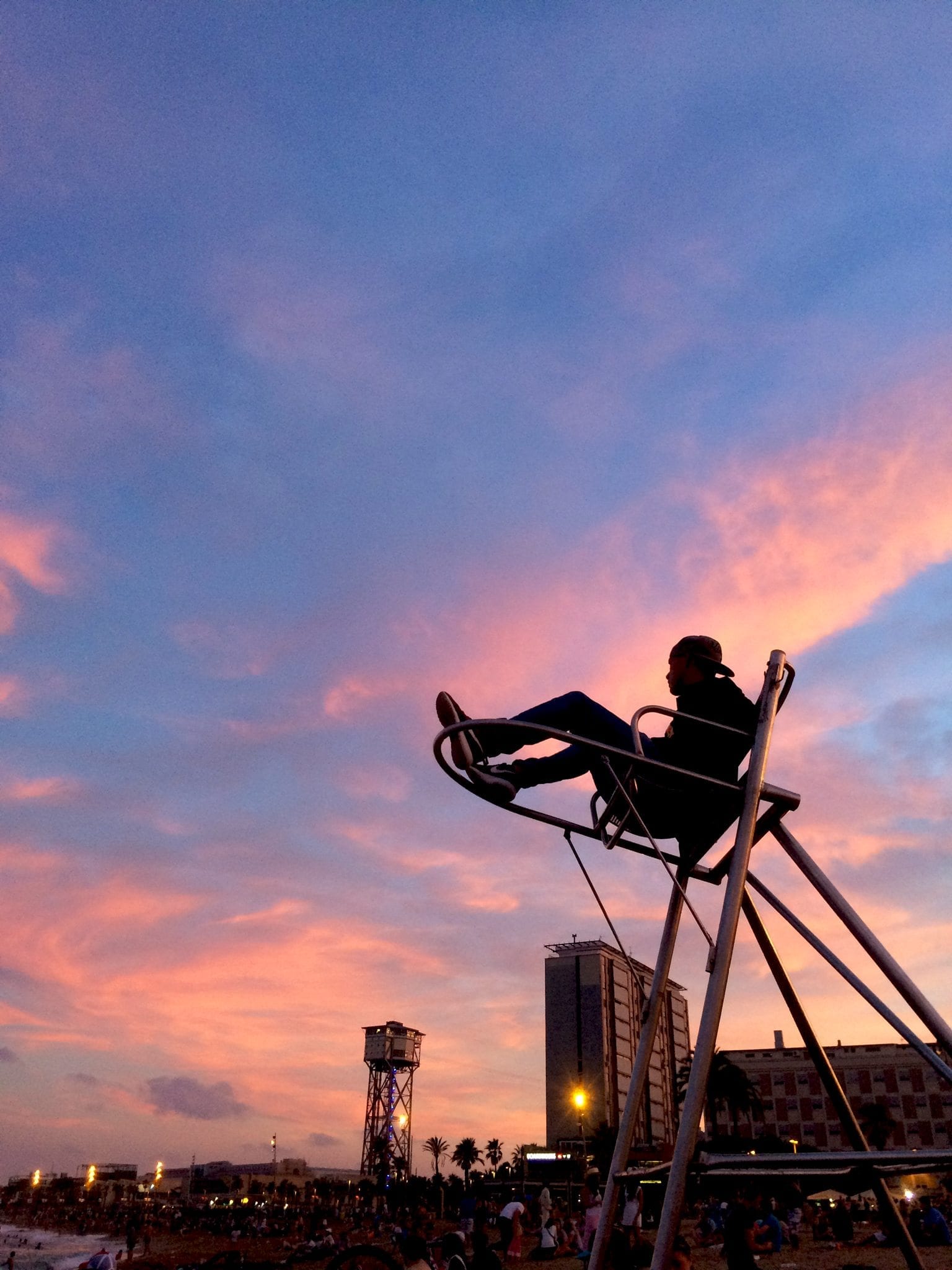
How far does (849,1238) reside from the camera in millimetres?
33812

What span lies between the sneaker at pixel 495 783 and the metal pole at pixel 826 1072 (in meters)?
1.58

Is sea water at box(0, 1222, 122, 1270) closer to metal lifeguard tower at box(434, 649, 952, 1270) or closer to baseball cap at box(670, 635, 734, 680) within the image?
metal lifeguard tower at box(434, 649, 952, 1270)

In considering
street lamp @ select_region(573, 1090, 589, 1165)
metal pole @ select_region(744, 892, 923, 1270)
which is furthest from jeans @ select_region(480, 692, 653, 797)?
street lamp @ select_region(573, 1090, 589, 1165)

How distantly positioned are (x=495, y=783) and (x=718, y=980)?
1.61 meters

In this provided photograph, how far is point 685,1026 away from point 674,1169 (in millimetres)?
191423

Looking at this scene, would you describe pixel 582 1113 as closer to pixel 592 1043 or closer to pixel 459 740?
pixel 592 1043

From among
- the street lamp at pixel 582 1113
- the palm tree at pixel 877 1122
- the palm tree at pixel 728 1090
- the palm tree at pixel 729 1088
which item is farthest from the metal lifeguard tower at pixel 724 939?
the palm tree at pixel 877 1122

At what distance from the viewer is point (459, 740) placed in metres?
5.33

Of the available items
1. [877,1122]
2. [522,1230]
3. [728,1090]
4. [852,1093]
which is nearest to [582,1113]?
[728,1090]

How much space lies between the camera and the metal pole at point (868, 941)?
4.86m

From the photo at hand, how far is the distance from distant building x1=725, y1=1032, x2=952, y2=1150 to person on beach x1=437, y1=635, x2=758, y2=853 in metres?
134

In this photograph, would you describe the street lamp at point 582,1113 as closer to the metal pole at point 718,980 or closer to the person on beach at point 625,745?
the person on beach at point 625,745

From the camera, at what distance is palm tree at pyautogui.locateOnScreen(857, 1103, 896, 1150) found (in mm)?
102875

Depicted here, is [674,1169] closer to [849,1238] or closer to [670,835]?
[670,835]
